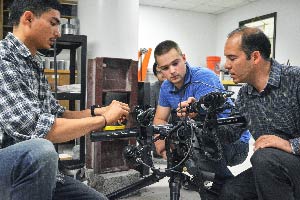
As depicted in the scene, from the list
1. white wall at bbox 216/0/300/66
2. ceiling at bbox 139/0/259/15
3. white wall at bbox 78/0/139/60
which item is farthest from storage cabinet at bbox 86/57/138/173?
ceiling at bbox 139/0/259/15

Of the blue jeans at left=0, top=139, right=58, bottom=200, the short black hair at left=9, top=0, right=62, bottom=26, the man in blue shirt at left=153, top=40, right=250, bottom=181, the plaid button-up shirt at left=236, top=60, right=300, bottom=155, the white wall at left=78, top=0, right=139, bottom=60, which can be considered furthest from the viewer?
the white wall at left=78, top=0, right=139, bottom=60

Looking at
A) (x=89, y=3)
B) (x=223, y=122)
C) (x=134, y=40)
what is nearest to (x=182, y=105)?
(x=223, y=122)

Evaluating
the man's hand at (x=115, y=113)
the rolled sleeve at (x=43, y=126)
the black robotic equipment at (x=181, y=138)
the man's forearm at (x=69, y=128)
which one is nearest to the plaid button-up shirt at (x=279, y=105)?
the black robotic equipment at (x=181, y=138)

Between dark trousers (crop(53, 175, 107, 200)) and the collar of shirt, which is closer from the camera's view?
dark trousers (crop(53, 175, 107, 200))

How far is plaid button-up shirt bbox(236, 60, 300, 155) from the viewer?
1.46 metres

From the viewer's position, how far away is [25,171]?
1003 mm

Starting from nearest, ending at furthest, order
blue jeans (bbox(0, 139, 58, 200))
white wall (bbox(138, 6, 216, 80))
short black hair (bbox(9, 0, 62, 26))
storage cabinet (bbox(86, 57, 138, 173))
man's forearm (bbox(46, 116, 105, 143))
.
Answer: blue jeans (bbox(0, 139, 58, 200)) < man's forearm (bbox(46, 116, 105, 143)) < short black hair (bbox(9, 0, 62, 26)) < storage cabinet (bbox(86, 57, 138, 173)) < white wall (bbox(138, 6, 216, 80))

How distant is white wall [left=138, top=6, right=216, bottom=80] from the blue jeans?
6.00 metres

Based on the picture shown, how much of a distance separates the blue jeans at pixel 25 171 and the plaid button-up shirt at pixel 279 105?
3.39 ft

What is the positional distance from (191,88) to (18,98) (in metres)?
1.21

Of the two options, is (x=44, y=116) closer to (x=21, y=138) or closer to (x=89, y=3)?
(x=21, y=138)

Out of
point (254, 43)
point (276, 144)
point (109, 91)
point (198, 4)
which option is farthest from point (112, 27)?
point (198, 4)

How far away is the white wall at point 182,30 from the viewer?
23.0 feet

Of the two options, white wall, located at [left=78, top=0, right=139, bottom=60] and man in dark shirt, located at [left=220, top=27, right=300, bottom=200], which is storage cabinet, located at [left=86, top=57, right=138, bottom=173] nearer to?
white wall, located at [left=78, top=0, right=139, bottom=60]
